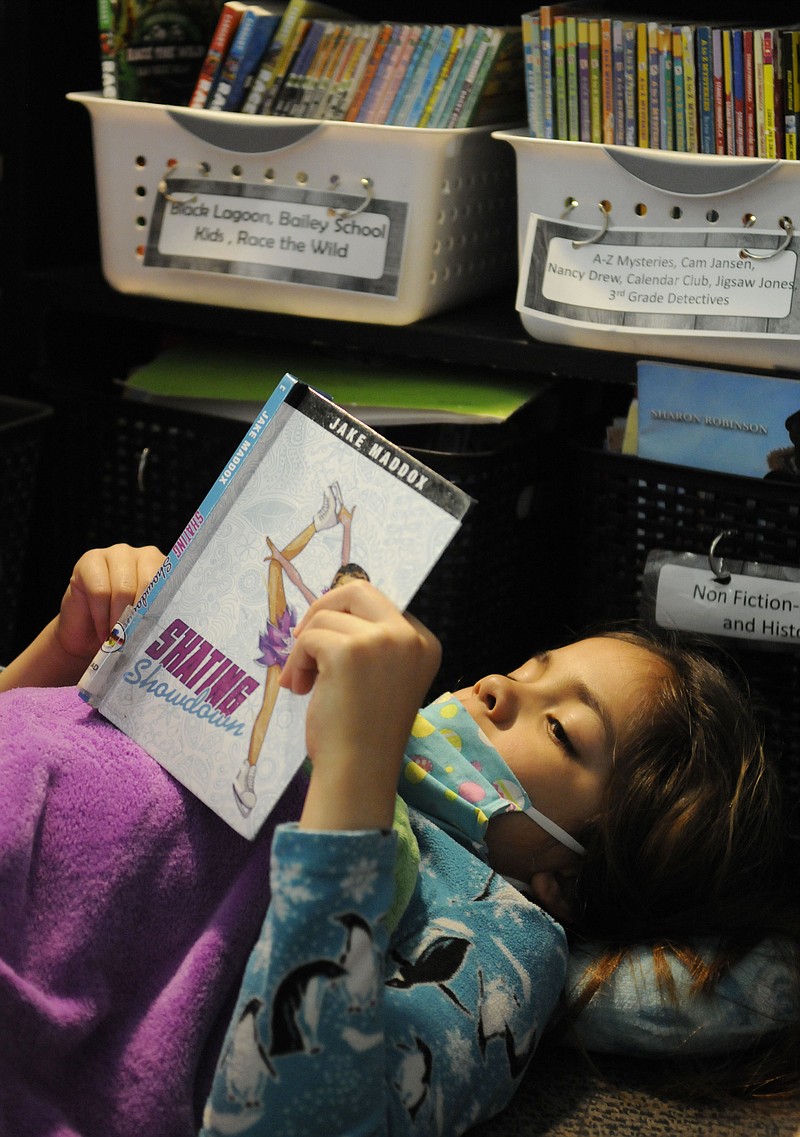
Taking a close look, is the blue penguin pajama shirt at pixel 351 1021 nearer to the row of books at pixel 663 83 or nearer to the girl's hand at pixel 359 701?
the girl's hand at pixel 359 701

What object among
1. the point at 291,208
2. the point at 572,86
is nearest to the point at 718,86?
the point at 572,86

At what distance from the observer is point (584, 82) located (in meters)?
1.05

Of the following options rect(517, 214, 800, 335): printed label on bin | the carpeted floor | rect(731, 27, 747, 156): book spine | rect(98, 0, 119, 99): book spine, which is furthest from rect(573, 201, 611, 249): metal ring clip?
the carpeted floor

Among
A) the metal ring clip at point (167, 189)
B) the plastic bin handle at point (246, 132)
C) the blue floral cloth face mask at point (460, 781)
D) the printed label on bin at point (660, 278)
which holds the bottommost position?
the blue floral cloth face mask at point (460, 781)

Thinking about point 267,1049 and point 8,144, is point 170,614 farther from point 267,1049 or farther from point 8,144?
point 8,144

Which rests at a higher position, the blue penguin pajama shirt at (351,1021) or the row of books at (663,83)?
the row of books at (663,83)

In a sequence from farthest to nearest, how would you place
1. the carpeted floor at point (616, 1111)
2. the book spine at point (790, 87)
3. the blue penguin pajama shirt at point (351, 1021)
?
1. the book spine at point (790, 87)
2. the carpeted floor at point (616, 1111)
3. the blue penguin pajama shirt at point (351, 1021)

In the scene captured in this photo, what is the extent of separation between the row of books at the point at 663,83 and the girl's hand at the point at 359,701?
0.53 m

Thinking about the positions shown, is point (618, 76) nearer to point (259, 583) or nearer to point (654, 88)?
point (654, 88)

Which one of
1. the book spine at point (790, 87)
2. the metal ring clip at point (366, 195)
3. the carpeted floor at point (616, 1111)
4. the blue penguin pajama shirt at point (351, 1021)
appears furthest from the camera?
the metal ring clip at point (366, 195)

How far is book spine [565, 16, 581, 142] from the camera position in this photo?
1.05m

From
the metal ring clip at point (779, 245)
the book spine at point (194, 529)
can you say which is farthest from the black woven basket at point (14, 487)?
the metal ring clip at point (779, 245)

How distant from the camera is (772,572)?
1053 millimetres

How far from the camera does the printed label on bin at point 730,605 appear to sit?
1051 mm
